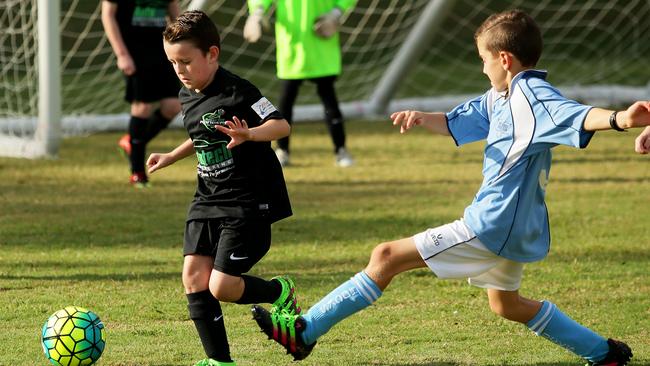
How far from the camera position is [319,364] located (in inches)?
164

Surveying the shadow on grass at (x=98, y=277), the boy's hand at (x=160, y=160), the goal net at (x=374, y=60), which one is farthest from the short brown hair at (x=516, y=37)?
the goal net at (x=374, y=60)

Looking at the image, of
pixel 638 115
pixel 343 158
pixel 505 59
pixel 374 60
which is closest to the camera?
pixel 638 115

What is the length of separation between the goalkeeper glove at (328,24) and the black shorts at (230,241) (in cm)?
483

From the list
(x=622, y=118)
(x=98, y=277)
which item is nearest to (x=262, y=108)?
(x=622, y=118)

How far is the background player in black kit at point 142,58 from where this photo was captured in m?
7.78

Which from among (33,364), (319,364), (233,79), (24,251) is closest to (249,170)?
(233,79)

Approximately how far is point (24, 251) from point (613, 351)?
11.2 ft

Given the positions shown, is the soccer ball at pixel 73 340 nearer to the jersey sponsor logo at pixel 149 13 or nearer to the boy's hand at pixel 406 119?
the boy's hand at pixel 406 119

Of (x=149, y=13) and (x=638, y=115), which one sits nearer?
(x=638, y=115)

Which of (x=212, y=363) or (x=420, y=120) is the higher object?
(x=420, y=120)

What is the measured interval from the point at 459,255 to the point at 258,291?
2.70ft

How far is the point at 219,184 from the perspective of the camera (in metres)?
4.11

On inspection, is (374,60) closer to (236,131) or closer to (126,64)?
(126,64)

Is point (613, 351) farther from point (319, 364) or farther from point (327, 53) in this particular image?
point (327, 53)
